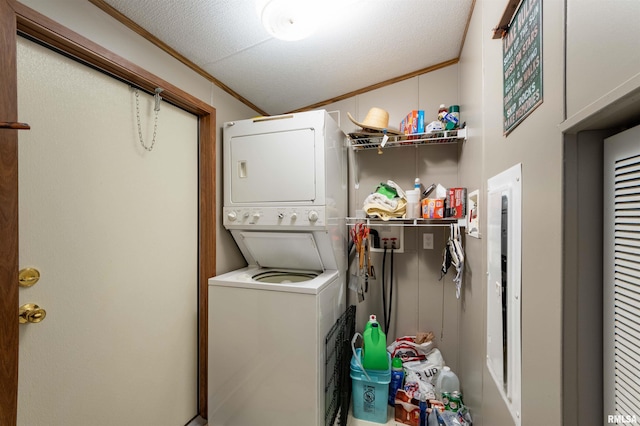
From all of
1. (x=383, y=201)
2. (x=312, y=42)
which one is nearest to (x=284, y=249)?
(x=383, y=201)

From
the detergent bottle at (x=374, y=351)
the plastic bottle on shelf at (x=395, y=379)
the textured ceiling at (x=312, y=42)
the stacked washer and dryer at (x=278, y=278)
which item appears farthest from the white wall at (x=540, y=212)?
the stacked washer and dryer at (x=278, y=278)

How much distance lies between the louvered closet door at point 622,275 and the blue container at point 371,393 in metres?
1.42

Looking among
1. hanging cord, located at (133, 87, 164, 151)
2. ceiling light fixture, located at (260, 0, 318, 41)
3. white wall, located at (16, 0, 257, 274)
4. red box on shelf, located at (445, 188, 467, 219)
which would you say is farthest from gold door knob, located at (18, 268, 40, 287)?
red box on shelf, located at (445, 188, 467, 219)

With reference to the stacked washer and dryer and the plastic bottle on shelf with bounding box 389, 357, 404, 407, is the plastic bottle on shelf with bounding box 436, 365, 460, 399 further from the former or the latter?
the stacked washer and dryer

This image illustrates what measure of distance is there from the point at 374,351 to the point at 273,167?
4.78 feet

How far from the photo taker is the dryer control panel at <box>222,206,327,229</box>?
A: 5.65 ft

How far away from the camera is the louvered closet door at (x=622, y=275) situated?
48 centimetres

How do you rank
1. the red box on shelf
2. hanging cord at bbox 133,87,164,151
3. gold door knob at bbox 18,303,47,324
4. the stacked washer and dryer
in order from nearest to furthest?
gold door knob at bbox 18,303,47,324 < hanging cord at bbox 133,87,164,151 < the stacked washer and dryer < the red box on shelf

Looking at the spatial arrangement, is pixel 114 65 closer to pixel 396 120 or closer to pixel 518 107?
pixel 518 107

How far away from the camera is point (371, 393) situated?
1816 mm

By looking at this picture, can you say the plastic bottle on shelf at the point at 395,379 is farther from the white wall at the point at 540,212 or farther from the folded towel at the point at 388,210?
the folded towel at the point at 388,210

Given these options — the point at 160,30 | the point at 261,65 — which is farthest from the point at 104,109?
the point at 261,65

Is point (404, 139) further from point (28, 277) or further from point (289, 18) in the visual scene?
point (28, 277)

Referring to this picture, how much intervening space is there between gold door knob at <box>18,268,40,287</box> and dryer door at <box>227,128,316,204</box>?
1.07 meters
